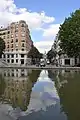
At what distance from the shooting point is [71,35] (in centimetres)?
7494

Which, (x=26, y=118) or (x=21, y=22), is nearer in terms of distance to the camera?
(x=26, y=118)

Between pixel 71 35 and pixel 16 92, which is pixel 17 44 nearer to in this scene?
pixel 71 35

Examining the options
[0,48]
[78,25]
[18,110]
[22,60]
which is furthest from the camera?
[22,60]

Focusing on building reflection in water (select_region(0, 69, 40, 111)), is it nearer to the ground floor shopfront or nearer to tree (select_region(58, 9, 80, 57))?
tree (select_region(58, 9, 80, 57))

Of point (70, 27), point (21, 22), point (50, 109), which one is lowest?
point (50, 109)

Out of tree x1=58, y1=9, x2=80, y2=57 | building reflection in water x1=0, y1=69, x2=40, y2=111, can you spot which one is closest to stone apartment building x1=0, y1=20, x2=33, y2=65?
tree x1=58, y1=9, x2=80, y2=57

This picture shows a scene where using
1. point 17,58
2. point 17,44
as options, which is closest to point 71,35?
point 17,58

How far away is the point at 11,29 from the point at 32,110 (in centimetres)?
12851

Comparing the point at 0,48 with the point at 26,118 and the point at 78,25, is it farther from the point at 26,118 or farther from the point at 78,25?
the point at 26,118

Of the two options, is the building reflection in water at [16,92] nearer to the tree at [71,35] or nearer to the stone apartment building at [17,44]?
the tree at [71,35]

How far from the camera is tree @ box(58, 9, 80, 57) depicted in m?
73.6

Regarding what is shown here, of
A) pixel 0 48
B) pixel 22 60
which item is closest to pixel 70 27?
pixel 0 48

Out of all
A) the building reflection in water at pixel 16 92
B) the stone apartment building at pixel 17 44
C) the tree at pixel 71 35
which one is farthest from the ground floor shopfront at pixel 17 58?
the building reflection in water at pixel 16 92

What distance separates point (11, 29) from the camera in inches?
5458
